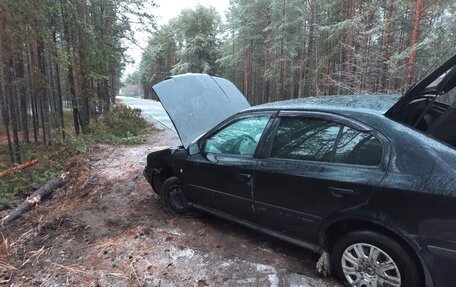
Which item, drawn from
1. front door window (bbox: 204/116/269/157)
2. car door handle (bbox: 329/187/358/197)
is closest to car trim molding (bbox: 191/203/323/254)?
car door handle (bbox: 329/187/358/197)

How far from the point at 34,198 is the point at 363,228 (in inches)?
266

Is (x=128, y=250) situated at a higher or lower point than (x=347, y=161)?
lower

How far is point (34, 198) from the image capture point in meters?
6.75

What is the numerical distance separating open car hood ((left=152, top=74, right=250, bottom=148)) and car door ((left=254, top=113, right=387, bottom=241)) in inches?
57.7

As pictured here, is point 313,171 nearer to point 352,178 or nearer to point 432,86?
point 352,178

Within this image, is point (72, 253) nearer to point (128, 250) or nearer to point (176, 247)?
point (128, 250)

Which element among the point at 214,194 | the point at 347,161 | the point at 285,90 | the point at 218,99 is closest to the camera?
the point at 347,161

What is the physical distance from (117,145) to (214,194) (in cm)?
774

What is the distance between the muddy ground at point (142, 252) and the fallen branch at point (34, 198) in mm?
602

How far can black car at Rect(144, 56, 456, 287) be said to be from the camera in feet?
7.45

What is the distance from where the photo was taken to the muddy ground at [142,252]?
306 cm

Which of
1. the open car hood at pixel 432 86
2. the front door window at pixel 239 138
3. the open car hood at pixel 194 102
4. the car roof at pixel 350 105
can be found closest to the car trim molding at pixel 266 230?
the front door window at pixel 239 138

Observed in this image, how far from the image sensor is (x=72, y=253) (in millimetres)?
3604

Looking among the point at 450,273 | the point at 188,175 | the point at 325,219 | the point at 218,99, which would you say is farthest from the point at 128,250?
the point at 450,273
